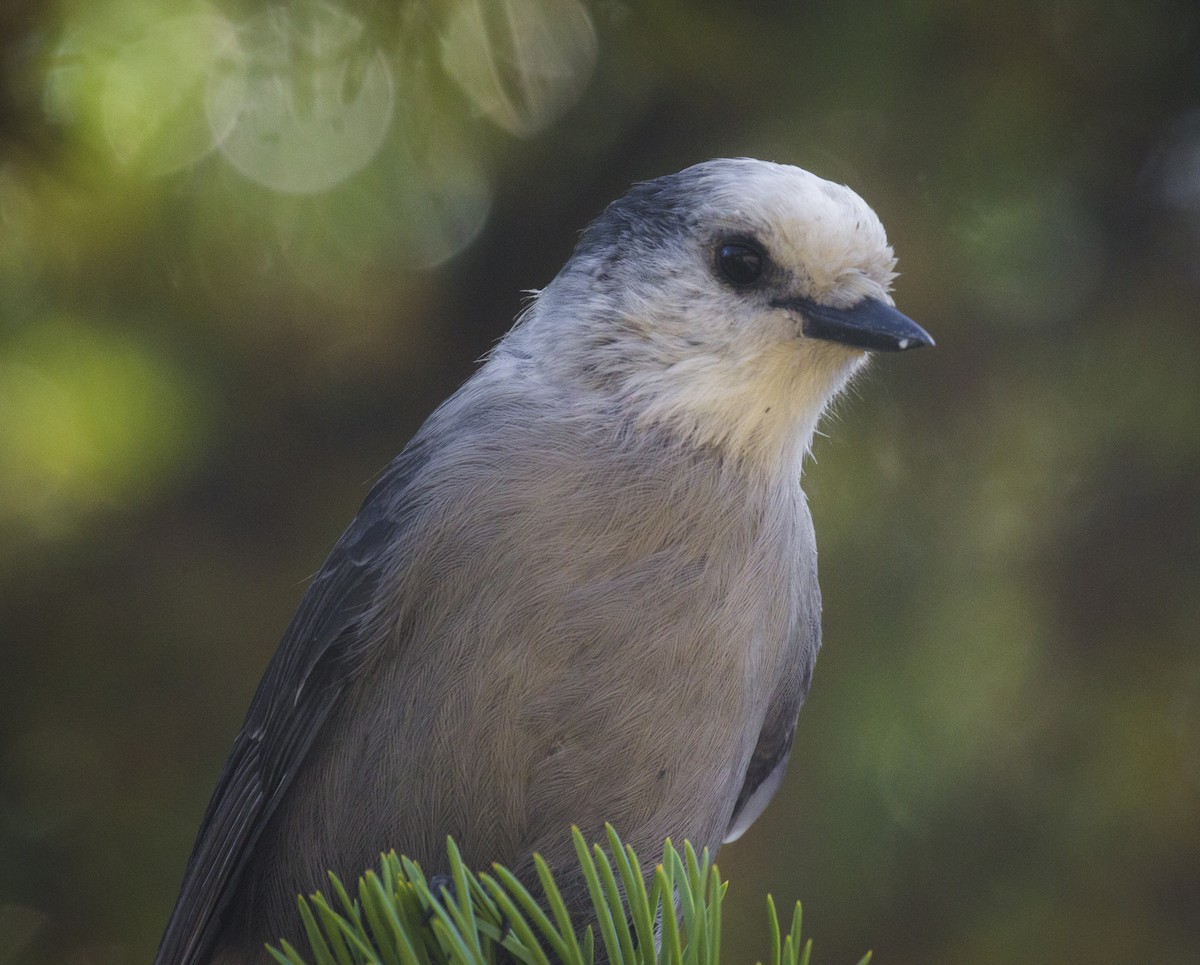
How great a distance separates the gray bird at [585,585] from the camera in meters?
1.31

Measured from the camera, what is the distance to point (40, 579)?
1709 millimetres

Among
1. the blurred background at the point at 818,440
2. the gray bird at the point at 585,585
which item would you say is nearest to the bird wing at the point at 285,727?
the gray bird at the point at 585,585

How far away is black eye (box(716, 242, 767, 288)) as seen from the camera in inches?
57.8

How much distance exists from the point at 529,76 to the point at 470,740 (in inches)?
39.2

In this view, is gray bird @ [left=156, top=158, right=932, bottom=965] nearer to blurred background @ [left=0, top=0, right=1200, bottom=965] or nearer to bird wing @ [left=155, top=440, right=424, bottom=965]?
bird wing @ [left=155, top=440, right=424, bottom=965]

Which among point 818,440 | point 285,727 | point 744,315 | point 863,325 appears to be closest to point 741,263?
point 744,315

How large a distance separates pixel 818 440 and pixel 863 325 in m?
0.47

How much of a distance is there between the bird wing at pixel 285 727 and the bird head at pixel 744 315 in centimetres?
32

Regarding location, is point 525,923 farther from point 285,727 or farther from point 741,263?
point 741,263

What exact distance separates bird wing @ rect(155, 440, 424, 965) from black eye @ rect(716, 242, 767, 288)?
18.8 inches

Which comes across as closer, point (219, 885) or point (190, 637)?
point (219, 885)

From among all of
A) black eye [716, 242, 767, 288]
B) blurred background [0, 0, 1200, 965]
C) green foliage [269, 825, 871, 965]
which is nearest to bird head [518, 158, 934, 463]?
black eye [716, 242, 767, 288]

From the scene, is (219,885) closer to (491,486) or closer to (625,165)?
(491,486)

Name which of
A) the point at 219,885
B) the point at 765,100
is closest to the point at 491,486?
the point at 219,885
